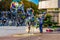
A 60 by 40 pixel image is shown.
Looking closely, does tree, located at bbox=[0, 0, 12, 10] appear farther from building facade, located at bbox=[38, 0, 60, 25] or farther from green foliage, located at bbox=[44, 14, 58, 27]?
green foliage, located at bbox=[44, 14, 58, 27]

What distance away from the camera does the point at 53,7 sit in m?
28.0

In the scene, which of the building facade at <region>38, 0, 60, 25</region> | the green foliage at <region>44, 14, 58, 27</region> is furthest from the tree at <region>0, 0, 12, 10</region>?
the green foliage at <region>44, 14, 58, 27</region>

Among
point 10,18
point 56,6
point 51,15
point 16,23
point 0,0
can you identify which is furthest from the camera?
point 0,0

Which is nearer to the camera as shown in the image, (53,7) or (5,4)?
(53,7)

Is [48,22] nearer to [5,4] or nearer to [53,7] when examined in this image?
[53,7]

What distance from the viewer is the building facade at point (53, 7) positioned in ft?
90.2

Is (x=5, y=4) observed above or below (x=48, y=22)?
above

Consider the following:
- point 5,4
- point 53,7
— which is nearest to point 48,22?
point 53,7

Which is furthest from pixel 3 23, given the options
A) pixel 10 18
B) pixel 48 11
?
pixel 48 11

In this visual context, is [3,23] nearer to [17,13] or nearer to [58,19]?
[17,13]

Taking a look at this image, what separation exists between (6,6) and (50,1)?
22.9m

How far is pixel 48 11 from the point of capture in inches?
1161

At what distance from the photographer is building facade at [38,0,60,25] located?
27.5m

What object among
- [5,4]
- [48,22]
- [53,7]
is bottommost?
[48,22]
